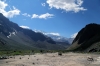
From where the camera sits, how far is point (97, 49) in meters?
189

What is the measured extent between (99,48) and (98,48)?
1.63 m

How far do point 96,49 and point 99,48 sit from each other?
348 centimetres

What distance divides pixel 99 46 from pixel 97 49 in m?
8.90

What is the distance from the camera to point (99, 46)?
19688 cm

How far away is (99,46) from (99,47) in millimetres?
4085

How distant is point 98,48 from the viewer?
190 meters

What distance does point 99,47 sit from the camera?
193000mm

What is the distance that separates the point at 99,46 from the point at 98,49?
10.3 meters

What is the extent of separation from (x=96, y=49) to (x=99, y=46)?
7.98 meters

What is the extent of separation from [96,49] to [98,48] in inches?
89.7

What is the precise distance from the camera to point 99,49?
186 m

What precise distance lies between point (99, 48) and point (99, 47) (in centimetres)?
420

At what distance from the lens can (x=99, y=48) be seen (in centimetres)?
18900

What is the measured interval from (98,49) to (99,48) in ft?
7.38
